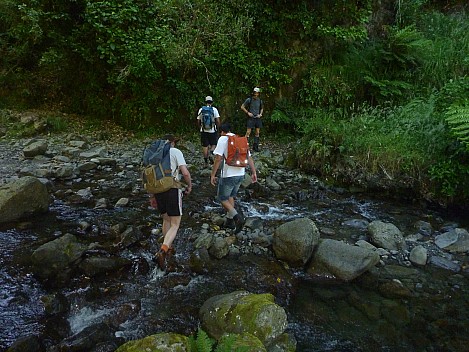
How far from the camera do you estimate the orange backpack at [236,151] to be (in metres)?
6.68

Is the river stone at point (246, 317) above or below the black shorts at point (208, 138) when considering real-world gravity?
below

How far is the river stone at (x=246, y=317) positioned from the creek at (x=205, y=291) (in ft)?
1.19

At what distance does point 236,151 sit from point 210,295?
2487mm

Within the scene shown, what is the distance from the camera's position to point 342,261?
625 cm

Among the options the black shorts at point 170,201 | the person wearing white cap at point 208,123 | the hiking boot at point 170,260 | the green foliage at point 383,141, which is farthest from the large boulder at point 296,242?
the person wearing white cap at point 208,123

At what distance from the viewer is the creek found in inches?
194

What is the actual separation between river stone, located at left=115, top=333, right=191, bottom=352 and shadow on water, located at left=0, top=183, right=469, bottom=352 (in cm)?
78

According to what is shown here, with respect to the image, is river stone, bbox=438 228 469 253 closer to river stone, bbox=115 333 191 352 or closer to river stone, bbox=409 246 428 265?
river stone, bbox=409 246 428 265

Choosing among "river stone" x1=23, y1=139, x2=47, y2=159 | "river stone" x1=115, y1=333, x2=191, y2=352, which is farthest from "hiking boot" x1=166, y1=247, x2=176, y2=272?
"river stone" x1=23, y1=139, x2=47, y2=159

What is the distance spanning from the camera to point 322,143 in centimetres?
1067

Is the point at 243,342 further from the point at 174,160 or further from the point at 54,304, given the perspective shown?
the point at 174,160

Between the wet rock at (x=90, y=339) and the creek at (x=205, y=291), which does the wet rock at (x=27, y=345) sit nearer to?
the creek at (x=205, y=291)

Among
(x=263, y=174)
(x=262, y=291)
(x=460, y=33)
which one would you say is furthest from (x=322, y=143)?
(x=460, y=33)

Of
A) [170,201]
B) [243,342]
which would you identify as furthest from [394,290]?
[170,201]
